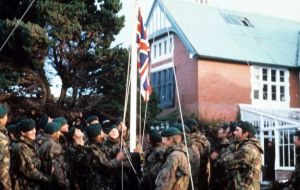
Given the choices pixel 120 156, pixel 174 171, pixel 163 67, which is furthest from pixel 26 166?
pixel 163 67

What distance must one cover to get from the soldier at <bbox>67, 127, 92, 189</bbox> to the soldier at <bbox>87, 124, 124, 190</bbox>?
0.09 metres

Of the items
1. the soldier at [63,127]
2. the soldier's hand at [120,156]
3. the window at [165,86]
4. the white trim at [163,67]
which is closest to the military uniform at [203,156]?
the soldier's hand at [120,156]

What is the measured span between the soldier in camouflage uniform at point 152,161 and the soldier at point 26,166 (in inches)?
56.5

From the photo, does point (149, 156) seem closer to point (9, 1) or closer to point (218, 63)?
point (9, 1)

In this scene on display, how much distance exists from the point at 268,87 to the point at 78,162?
19369 millimetres

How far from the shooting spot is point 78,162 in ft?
22.7

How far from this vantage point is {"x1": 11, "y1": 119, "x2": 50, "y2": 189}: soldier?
6.29 meters

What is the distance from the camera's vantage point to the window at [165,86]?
2439 centimetres

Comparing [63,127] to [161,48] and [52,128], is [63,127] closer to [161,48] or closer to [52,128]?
[52,128]

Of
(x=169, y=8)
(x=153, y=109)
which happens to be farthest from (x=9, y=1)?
(x=169, y=8)

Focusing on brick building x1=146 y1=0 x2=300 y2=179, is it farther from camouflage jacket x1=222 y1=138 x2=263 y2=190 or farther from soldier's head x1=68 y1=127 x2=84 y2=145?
soldier's head x1=68 y1=127 x2=84 y2=145

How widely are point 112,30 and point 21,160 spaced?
10.9 meters

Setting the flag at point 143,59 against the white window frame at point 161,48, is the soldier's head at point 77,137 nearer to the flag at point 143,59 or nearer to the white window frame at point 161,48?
the flag at point 143,59

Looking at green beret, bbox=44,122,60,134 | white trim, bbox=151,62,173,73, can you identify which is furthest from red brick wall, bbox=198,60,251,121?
green beret, bbox=44,122,60,134
